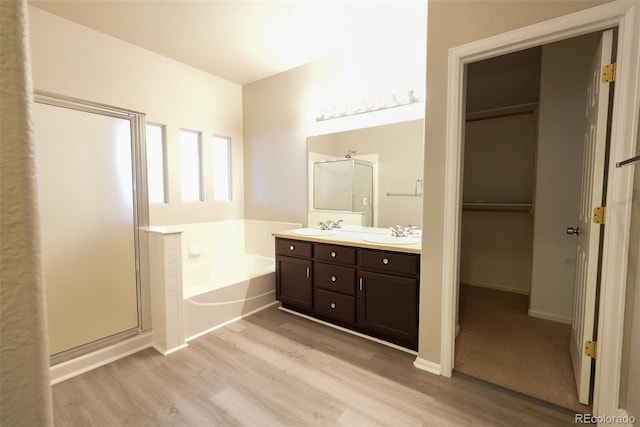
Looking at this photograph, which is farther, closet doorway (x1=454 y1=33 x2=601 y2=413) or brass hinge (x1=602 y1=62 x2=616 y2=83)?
closet doorway (x1=454 y1=33 x2=601 y2=413)

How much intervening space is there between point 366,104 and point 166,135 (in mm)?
2123

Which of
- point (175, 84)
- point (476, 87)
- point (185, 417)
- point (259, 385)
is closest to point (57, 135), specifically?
point (175, 84)

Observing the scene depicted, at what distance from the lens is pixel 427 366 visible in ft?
6.89

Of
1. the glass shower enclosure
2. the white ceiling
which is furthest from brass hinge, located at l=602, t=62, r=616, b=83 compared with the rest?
the glass shower enclosure

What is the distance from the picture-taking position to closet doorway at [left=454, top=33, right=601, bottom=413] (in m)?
2.22

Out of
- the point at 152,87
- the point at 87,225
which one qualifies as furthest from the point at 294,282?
the point at 152,87

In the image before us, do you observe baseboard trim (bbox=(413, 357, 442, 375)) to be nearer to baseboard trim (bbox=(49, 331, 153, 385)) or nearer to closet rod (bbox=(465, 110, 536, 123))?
baseboard trim (bbox=(49, 331, 153, 385))

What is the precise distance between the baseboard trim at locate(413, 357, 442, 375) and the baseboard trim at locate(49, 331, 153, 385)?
217 cm

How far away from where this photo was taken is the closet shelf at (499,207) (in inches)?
137

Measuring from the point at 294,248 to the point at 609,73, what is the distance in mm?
2512

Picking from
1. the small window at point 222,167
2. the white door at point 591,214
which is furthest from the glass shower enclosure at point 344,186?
the white door at point 591,214

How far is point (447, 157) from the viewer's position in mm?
1926

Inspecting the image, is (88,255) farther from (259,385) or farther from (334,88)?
(334,88)

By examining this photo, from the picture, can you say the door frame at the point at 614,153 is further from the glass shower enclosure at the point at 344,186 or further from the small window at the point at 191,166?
the small window at the point at 191,166
